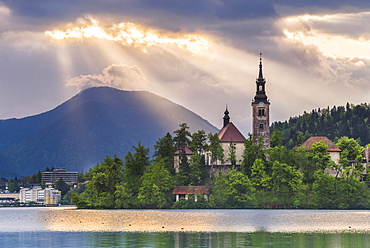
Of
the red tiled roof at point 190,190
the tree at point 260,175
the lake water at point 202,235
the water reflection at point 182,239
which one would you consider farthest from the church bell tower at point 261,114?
the water reflection at point 182,239

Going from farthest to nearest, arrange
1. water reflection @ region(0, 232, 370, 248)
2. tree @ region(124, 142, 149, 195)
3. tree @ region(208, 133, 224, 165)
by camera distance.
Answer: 1. tree @ region(208, 133, 224, 165)
2. tree @ region(124, 142, 149, 195)
3. water reflection @ region(0, 232, 370, 248)

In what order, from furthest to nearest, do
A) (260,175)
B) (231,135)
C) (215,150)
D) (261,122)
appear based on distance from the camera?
(231,135) → (261,122) → (215,150) → (260,175)

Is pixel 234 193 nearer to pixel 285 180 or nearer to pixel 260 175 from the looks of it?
pixel 260 175

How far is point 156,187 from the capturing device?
16375 cm

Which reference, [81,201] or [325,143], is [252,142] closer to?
[325,143]

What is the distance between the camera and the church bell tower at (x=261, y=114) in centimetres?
18162

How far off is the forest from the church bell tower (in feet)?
10.3

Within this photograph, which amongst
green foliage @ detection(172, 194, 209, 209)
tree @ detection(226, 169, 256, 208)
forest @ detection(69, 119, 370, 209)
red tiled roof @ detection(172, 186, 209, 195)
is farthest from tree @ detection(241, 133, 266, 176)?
Result: green foliage @ detection(172, 194, 209, 209)

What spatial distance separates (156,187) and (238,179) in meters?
16.6

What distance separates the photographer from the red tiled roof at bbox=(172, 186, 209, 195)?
167 m

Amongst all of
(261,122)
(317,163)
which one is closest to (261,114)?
(261,122)

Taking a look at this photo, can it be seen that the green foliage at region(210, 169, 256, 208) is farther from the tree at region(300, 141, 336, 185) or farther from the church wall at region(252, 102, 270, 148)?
the church wall at region(252, 102, 270, 148)

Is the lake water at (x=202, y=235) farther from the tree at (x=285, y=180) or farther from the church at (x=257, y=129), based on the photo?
the church at (x=257, y=129)

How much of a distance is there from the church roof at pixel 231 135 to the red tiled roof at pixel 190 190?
17237 mm
